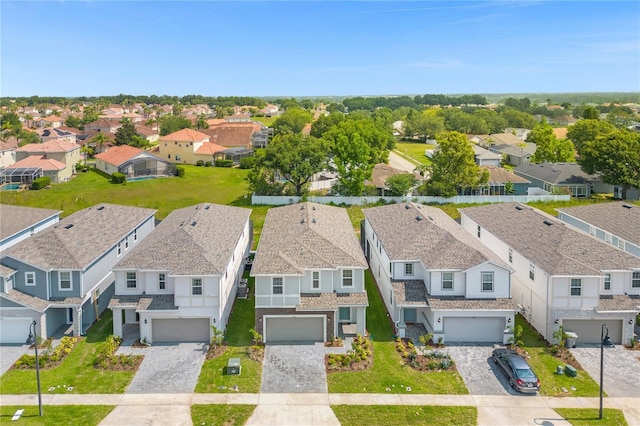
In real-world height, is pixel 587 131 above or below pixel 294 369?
above

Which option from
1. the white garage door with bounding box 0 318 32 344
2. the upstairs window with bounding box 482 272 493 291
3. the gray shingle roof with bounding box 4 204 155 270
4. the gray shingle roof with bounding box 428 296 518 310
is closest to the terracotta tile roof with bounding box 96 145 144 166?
the gray shingle roof with bounding box 4 204 155 270

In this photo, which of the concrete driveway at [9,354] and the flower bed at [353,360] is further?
the concrete driveway at [9,354]

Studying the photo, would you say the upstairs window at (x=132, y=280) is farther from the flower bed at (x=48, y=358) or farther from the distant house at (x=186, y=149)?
the distant house at (x=186, y=149)

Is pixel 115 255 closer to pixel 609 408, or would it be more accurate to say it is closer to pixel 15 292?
pixel 15 292

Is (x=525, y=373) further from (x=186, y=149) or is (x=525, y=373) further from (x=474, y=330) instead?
(x=186, y=149)

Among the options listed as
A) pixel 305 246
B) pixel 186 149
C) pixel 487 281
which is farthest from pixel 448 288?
pixel 186 149

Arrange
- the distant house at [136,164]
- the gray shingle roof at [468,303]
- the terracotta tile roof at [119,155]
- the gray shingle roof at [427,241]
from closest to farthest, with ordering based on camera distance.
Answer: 1. the gray shingle roof at [468,303]
2. the gray shingle roof at [427,241]
3. the distant house at [136,164]
4. the terracotta tile roof at [119,155]

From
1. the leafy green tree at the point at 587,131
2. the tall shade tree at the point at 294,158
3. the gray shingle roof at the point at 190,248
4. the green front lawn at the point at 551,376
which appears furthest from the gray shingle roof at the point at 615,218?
the leafy green tree at the point at 587,131

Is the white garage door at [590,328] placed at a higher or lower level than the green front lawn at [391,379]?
higher
